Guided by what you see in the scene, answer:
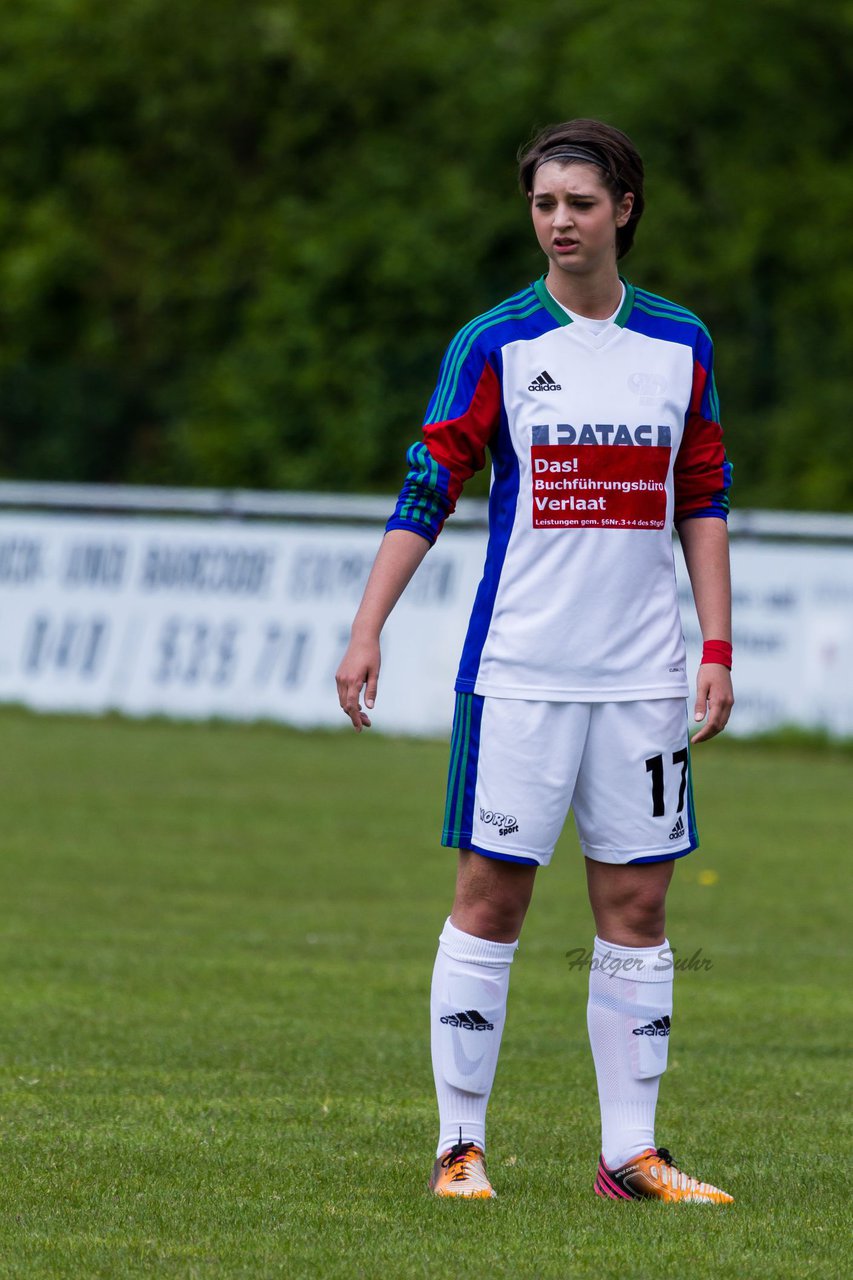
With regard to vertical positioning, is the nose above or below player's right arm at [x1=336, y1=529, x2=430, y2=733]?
above

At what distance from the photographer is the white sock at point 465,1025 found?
4.51 metres

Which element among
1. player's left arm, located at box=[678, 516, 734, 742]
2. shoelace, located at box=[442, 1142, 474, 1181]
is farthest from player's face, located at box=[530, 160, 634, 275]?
shoelace, located at box=[442, 1142, 474, 1181]

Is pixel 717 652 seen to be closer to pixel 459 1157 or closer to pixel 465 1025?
pixel 465 1025

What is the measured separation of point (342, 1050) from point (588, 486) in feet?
8.08

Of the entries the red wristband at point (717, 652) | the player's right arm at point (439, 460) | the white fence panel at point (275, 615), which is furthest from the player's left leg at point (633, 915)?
the white fence panel at point (275, 615)

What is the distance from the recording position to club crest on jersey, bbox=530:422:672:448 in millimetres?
4422

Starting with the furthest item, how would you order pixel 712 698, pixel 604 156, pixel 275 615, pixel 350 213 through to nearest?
pixel 350 213
pixel 275 615
pixel 712 698
pixel 604 156

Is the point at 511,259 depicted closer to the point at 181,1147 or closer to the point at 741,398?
the point at 741,398

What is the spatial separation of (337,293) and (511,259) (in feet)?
7.65

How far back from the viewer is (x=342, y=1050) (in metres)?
6.31

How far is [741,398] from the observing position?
24.6m

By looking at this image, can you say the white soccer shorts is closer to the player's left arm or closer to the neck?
the player's left arm

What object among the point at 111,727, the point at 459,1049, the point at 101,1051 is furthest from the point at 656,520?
the point at 111,727

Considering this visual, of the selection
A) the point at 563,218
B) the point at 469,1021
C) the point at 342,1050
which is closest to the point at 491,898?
the point at 469,1021
